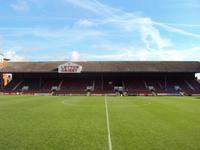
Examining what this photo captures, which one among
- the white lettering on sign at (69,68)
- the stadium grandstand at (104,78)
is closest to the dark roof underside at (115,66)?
the stadium grandstand at (104,78)

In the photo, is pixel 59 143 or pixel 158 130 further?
pixel 158 130

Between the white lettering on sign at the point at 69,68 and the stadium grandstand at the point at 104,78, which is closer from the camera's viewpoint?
the stadium grandstand at the point at 104,78

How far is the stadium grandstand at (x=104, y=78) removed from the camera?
58.3 m

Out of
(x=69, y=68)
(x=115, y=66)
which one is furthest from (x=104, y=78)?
(x=69, y=68)

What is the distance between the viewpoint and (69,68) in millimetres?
59969

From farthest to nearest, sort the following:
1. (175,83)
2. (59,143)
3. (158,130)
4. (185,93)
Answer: (175,83) < (185,93) < (158,130) < (59,143)

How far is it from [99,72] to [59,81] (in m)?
9.55

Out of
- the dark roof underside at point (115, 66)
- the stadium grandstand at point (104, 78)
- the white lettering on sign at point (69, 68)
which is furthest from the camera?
the white lettering on sign at point (69, 68)

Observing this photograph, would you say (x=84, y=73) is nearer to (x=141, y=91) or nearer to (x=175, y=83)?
A: (x=141, y=91)

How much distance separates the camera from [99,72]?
59.0 meters


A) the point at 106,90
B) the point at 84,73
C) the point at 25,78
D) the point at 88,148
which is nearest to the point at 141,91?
the point at 106,90

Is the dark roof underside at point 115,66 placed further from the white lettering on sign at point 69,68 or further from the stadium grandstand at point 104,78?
the white lettering on sign at point 69,68

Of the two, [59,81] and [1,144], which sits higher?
[59,81]

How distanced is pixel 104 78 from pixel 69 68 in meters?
8.24
